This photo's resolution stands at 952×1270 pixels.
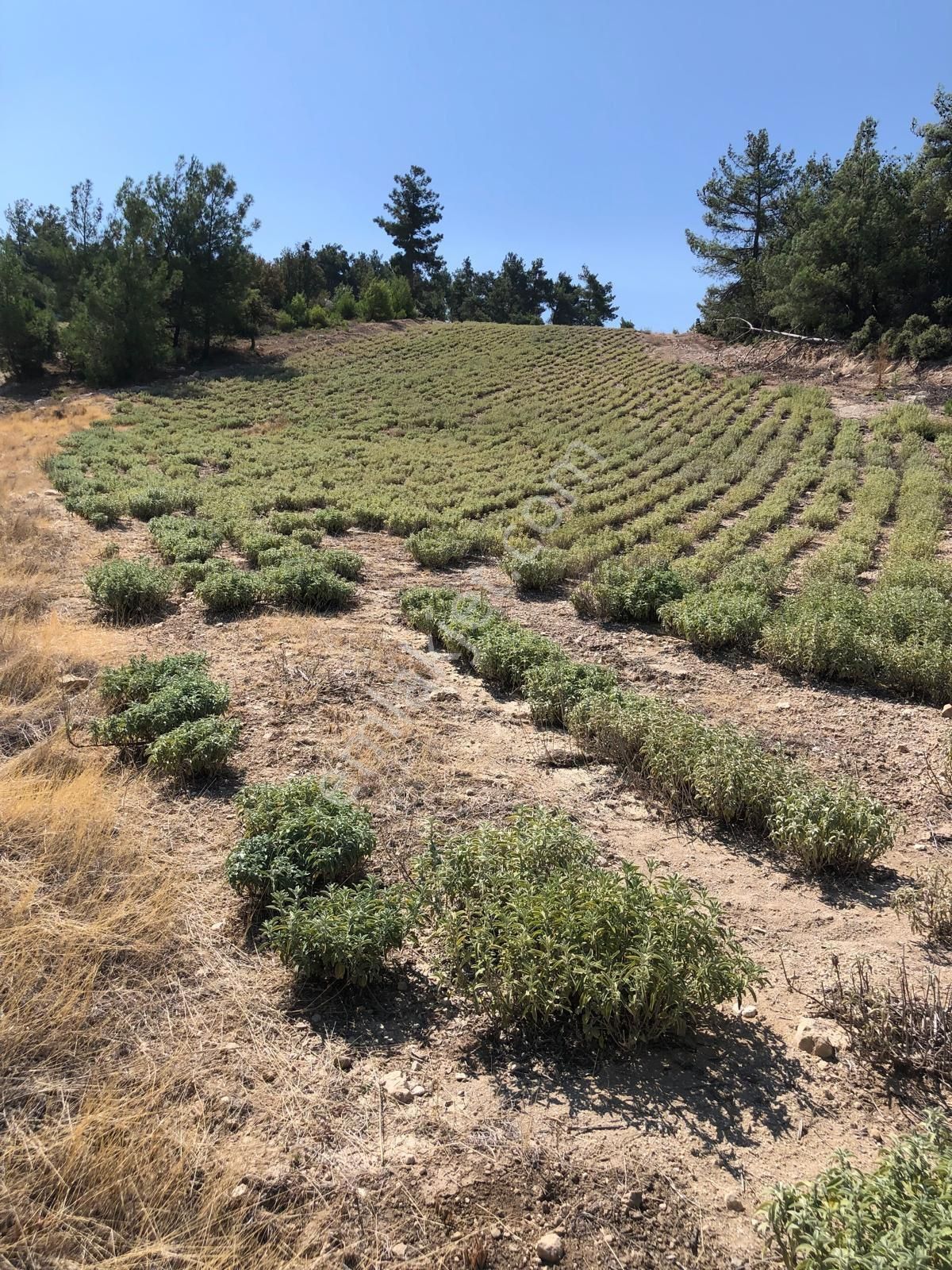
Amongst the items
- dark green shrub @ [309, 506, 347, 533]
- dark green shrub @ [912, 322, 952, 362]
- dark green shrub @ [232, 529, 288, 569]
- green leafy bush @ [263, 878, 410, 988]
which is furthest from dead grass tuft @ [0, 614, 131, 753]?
dark green shrub @ [912, 322, 952, 362]

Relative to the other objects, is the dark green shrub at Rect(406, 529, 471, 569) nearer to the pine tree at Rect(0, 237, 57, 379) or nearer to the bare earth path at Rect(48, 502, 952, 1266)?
the bare earth path at Rect(48, 502, 952, 1266)

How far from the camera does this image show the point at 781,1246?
7.05ft

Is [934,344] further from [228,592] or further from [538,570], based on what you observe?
[228,592]

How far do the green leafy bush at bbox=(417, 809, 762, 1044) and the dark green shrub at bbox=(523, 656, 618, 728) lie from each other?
266cm

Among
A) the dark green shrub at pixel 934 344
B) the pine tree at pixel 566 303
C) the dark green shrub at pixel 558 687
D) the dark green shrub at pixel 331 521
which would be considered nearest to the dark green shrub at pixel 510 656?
the dark green shrub at pixel 558 687

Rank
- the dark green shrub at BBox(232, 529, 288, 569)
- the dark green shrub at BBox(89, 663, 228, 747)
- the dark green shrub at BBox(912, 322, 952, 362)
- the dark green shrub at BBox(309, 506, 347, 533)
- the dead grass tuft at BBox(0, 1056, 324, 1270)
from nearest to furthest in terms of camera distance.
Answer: the dead grass tuft at BBox(0, 1056, 324, 1270) < the dark green shrub at BBox(89, 663, 228, 747) < the dark green shrub at BBox(232, 529, 288, 569) < the dark green shrub at BBox(309, 506, 347, 533) < the dark green shrub at BBox(912, 322, 952, 362)

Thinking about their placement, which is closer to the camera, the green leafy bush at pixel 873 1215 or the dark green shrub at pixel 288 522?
the green leafy bush at pixel 873 1215

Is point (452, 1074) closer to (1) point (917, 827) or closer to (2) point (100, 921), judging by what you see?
(2) point (100, 921)

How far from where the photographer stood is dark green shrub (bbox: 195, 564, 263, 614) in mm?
8508

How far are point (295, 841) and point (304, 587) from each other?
17.7 feet

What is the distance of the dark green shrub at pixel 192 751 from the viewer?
15.9ft

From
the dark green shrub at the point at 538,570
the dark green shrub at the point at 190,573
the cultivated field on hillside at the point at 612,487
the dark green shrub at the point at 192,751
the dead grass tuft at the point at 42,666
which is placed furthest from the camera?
the dark green shrub at the point at 538,570

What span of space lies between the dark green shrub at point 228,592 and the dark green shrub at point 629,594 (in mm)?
3992

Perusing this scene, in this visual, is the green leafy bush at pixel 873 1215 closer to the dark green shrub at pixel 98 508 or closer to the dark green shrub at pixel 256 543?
the dark green shrub at pixel 256 543
